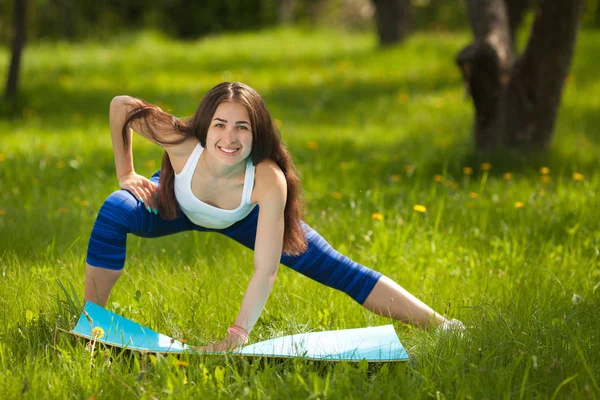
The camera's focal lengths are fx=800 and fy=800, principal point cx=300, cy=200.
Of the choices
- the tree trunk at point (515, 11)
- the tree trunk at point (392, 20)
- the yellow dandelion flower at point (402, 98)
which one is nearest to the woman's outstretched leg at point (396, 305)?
the yellow dandelion flower at point (402, 98)

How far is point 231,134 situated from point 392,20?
10.4 meters

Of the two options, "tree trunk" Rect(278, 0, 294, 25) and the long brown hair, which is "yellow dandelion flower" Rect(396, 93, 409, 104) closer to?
the long brown hair

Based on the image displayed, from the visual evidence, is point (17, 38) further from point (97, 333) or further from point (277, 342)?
point (277, 342)

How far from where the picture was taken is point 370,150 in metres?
6.60

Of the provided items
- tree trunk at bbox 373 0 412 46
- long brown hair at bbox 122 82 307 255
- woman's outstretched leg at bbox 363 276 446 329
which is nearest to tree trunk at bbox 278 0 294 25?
tree trunk at bbox 373 0 412 46

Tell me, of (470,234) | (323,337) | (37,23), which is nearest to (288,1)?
(37,23)

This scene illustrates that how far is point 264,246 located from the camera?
265 centimetres

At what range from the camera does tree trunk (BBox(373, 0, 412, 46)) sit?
1261cm

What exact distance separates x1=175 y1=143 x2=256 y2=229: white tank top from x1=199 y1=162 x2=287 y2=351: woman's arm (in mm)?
36

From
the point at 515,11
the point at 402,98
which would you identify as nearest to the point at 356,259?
the point at 402,98

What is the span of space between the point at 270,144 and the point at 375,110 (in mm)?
5771

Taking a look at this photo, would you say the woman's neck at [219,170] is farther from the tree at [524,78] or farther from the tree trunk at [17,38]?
the tree trunk at [17,38]

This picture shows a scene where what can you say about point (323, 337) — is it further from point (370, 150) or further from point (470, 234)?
point (370, 150)

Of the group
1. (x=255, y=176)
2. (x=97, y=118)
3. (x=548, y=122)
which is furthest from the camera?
(x=97, y=118)
